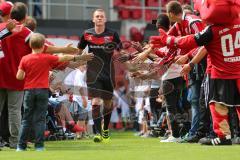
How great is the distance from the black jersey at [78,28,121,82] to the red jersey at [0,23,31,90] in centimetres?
219

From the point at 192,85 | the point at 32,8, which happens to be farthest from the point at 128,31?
the point at 192,85

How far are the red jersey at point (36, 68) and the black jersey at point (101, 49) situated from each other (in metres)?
2.97

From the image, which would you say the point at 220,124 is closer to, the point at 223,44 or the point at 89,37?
the point at 223,44

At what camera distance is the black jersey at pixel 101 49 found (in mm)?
14734

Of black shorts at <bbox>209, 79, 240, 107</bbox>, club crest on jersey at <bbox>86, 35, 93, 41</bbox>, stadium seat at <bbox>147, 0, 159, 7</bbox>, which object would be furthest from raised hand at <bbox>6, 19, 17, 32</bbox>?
stadium seat at <bbox>147, 0, 159, 7</bbox>

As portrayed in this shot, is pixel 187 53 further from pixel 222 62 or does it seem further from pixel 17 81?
pixel 17 81

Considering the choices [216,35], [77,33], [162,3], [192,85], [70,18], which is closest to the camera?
[216,35]

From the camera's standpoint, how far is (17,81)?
41.8 feet

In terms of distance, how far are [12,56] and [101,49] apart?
2361 mm

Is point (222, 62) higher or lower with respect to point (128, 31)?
lower

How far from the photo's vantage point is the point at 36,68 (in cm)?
1172

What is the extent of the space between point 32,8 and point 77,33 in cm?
292

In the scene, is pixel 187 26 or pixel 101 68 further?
pixel 101 68

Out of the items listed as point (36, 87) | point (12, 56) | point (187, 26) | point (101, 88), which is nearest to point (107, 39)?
point (101, 88)
